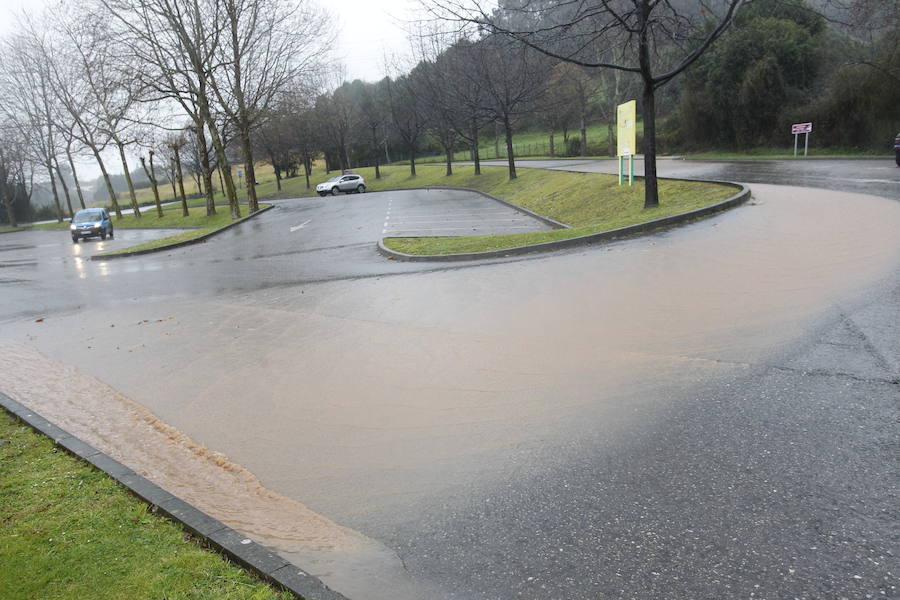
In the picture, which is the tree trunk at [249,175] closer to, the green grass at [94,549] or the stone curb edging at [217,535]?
the stone curb edging at [217,535]

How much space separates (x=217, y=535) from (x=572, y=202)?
2013cm

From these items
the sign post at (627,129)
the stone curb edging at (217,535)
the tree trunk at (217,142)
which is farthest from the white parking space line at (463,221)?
the stone curb edging at (217,535)

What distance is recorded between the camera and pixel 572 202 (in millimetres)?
22219

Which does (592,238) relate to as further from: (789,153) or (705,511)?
(789,153)

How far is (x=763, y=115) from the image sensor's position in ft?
112

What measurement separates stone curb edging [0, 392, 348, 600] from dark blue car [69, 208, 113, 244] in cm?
3038

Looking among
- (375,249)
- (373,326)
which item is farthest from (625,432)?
(375,249)

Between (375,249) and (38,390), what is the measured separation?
9.70 metres

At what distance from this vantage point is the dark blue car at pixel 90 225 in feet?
102

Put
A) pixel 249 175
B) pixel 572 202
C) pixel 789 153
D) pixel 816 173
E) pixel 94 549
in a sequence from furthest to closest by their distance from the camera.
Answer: pixel 249 175 → pixel 789 153 → pixel 572 202 → pixel 816 173 → pixel 94 549

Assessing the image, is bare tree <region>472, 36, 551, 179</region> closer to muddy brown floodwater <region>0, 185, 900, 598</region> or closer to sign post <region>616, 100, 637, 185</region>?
sign post <region>616, 100, 637, 185</region>

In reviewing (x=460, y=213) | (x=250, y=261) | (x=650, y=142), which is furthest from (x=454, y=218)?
(x=650, y=142)

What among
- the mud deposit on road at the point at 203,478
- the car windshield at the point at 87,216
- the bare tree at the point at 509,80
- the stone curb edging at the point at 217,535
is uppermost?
the bare tree at the point at 509,80

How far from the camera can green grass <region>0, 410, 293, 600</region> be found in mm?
3088
